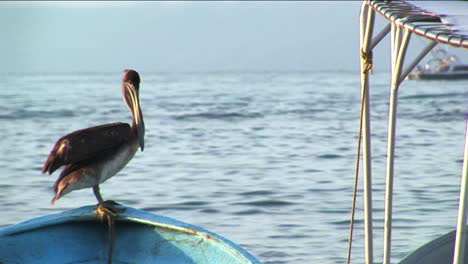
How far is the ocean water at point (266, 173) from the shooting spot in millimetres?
9430

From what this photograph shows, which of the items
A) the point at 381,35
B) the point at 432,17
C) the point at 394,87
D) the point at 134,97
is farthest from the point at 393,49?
the point at 134,97

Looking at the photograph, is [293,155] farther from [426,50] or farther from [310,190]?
[426,50]

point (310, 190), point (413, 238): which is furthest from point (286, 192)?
point (413, 238)

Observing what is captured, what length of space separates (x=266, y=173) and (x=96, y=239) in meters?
8.39

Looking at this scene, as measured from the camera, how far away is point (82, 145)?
4703 mm

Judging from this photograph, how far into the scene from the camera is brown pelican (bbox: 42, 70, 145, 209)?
184 inches

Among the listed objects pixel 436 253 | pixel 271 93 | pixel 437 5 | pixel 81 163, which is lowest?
pixel 271 93

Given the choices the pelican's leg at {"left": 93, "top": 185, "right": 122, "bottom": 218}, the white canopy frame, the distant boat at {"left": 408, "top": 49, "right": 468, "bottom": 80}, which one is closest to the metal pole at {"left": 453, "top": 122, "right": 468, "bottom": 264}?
the white canopy frame

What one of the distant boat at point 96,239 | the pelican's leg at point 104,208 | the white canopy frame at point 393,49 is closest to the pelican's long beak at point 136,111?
the pelican's leg at point 104,208

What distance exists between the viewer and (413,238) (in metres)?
9.01

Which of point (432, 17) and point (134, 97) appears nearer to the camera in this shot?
point (432, 17)

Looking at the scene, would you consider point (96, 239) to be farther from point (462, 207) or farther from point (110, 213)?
point (462, 207)

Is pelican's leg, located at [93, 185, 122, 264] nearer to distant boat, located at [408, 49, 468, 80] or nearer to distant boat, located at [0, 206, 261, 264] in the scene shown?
distant boat, located at [0, 206, 261, 264]

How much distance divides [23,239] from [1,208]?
225 inches
